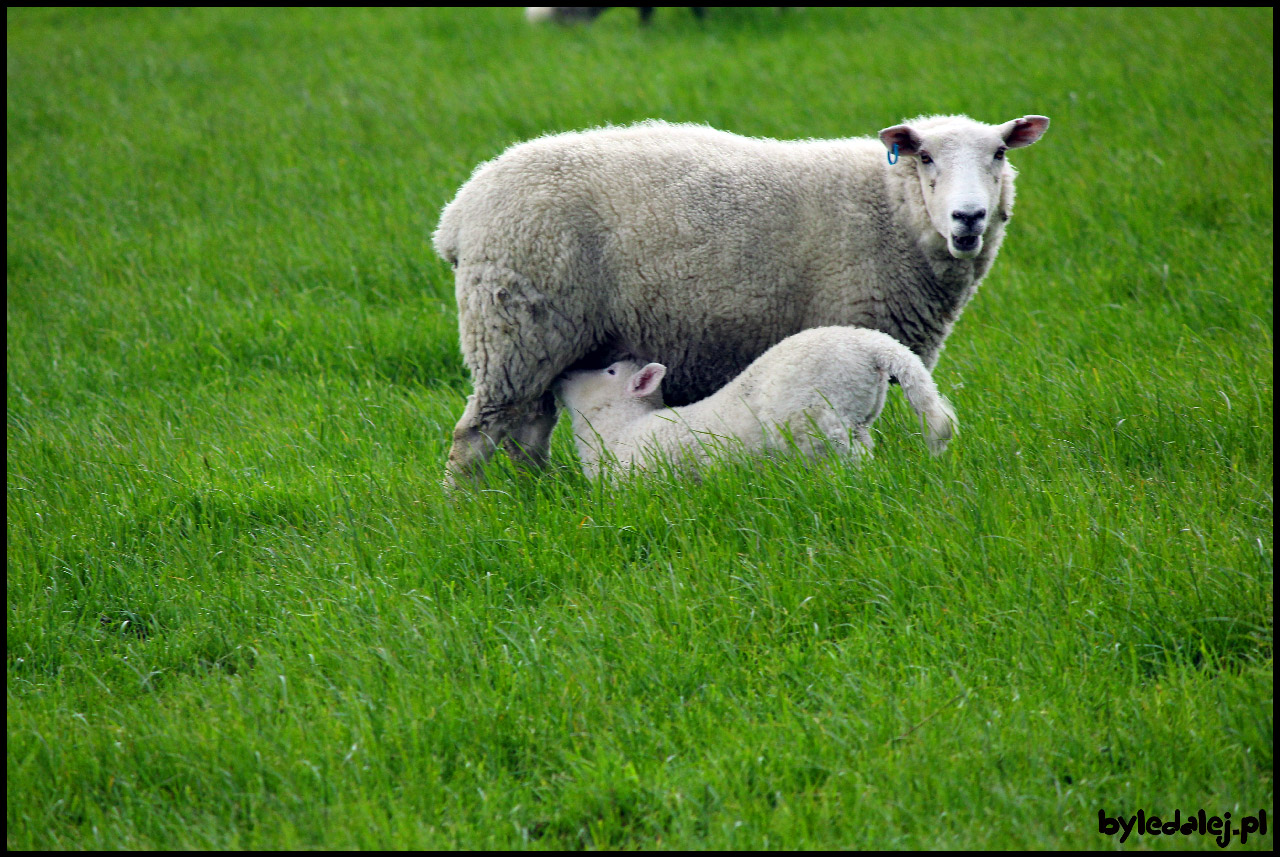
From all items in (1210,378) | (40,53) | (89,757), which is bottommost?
(1210,378)

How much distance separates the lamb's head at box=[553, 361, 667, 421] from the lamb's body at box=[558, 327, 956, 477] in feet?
0.24

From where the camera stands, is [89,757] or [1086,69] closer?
[89,757]

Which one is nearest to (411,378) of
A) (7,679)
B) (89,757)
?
Answer: (7,679)

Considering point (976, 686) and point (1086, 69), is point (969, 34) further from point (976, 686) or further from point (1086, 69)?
point (976, 686)

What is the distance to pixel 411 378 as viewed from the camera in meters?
5.51

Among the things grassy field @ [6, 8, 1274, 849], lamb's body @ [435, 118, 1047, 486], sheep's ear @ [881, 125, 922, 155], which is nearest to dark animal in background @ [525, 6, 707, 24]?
grassy field @ [6, 8, 1274, 849]

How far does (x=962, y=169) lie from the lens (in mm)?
3822

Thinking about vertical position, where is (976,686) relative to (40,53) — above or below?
below

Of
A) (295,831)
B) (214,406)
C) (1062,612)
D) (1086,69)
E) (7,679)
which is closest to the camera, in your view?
(295,831)

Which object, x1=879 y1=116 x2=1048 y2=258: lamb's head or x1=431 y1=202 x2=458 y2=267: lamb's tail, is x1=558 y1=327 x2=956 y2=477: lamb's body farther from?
x1=431 y1=202 x2=458 y2=267: lamb's tail

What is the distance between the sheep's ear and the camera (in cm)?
394

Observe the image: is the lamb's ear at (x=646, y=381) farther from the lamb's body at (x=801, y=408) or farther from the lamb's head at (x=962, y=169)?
the lamb's head at (x=962, y=169)

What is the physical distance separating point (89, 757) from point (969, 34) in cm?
Result: 1090

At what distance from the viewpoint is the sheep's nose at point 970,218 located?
3.74m
